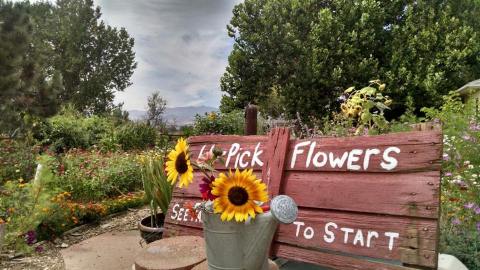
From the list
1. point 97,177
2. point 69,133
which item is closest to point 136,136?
point 69,133

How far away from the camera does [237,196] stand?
1.56 metres

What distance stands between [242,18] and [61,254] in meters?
17.9

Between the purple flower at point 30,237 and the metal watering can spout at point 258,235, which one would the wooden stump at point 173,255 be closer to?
the metal watering can spout at point 258,235

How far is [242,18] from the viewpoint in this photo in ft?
68.7

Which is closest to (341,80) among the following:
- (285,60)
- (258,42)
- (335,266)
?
(285,60)

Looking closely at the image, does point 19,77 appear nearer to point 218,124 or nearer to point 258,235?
point 218,124

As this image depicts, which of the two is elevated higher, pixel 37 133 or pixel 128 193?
pixel 37 133

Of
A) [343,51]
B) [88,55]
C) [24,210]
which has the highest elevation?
[88,55]

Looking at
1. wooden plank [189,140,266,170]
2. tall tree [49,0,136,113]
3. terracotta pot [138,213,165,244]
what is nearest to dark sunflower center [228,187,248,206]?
wooden plank [189,140,266,170]

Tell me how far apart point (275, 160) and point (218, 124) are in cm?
1101

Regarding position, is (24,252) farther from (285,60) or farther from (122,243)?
(285,60)

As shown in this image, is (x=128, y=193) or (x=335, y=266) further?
(x=128, y=193)

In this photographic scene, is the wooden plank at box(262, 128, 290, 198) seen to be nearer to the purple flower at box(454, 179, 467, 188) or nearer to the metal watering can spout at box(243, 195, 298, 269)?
the metal watering can spout at box(243, 195, 298, 269)

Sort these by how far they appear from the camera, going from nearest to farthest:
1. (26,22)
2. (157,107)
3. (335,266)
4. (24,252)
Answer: (335,266), (24,252), (26,22), (157,107)
